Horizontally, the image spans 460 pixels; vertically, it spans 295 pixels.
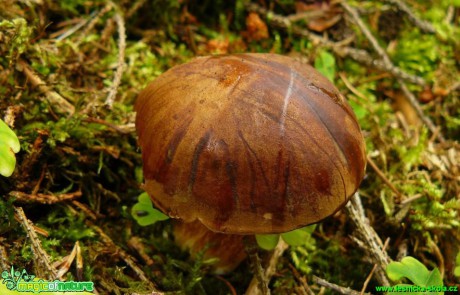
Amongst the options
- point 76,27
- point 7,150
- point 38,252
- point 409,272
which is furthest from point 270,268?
point 76,27

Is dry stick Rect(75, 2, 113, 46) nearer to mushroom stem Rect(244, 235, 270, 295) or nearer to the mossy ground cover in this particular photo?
the mossy ground cover

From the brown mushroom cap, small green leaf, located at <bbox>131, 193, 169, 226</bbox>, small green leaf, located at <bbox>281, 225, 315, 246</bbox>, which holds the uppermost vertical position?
the brown mushroom cap

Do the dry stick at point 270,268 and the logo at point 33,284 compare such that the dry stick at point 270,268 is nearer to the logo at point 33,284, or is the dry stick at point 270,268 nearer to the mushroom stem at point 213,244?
the mushroom stem at point 213,244

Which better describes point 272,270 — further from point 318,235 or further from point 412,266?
point 412,266

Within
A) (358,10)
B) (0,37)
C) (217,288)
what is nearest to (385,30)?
(358,10)

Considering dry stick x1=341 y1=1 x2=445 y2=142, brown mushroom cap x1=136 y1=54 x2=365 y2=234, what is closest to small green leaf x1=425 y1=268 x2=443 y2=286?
brown mushroom cap x1=136 y1=54 x2=365 y2=234

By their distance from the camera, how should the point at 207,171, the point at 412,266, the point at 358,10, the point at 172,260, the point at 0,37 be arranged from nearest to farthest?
1. the point at 207,171
2. the point at 412,266
3. the point at 172,260
4. the point at 0,37
5. the point at 358,10
